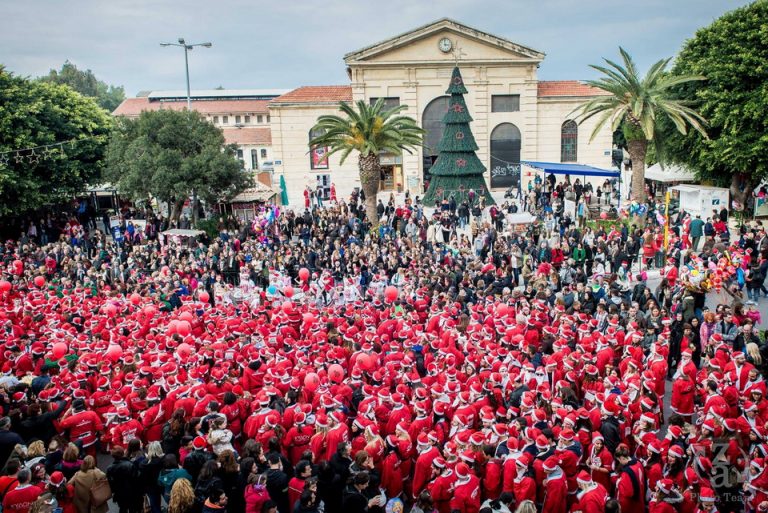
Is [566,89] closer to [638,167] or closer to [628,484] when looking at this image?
[638,167]

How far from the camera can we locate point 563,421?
8414 millimetres

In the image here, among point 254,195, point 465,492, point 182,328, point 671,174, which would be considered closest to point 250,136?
point 254,195

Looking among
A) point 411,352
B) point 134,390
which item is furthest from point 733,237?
point 134,390

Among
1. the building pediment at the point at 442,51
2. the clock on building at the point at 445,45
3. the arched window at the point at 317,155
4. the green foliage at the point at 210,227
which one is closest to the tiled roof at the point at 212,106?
the arched window at the point at 317,155

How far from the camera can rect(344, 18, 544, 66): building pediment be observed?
4128 centimetres

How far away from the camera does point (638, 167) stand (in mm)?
29344

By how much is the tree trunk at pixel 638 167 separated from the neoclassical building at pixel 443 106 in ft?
38.8

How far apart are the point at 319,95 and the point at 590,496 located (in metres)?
40.3

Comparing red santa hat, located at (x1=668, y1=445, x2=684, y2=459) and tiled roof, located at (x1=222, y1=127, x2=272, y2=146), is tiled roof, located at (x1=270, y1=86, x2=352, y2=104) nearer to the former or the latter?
tiled roof, located at (x1=222, y1=127, x2=272, y2=146)

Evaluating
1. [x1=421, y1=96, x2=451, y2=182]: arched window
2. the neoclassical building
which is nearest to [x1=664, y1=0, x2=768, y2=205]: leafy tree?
the neoclassical building

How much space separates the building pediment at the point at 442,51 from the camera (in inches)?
1625

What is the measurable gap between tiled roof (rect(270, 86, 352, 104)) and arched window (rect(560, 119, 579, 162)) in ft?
55.2

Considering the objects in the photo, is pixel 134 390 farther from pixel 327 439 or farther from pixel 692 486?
pixel 692 486

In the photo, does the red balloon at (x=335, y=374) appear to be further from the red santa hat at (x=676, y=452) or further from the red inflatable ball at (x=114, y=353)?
the red santa hat at (x=676, y=452)
